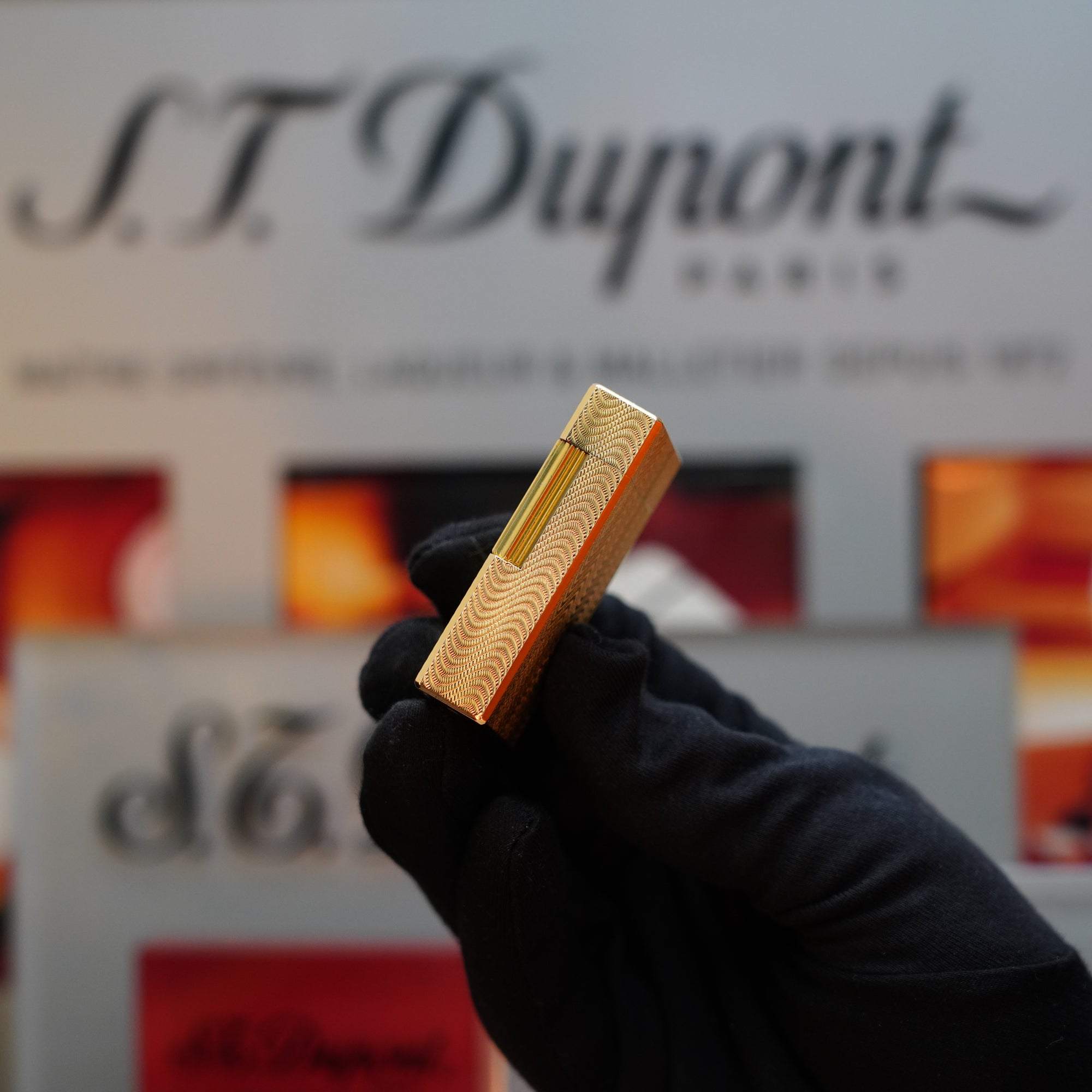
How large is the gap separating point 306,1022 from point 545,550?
3.49 feet

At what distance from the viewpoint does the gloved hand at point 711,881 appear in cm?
35

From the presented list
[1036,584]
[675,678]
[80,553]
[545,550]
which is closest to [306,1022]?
[80,553]

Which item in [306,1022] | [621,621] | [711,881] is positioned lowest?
[306,1022]

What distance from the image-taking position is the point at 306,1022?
1.14 m

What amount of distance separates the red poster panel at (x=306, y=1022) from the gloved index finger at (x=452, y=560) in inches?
34.6

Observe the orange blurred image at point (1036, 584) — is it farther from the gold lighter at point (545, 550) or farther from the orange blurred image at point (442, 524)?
the gold lighter at point (545, 550)

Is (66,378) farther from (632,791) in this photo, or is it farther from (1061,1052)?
(1061,1052)

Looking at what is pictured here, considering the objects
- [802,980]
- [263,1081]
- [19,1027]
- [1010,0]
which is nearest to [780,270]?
[1010,0]

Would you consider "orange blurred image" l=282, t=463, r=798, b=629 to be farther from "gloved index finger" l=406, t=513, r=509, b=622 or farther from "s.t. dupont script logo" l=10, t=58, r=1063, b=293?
"gloved index finger" l=406, t=513, r=509, b=622

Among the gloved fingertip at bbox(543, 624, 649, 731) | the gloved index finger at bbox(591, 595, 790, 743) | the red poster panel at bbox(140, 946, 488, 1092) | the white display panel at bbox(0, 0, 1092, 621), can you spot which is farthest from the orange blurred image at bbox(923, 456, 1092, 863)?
the gloved fingertip at bbox(543, 624, 649, 731)

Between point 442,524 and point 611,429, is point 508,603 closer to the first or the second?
point 611,429

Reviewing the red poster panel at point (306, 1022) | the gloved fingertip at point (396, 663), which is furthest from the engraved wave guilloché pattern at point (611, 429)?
the red poster panel at point (306, 1022)

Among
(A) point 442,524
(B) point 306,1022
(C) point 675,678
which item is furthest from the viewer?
(A) point 442,524

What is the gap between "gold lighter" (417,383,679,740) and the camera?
31 centimetres
